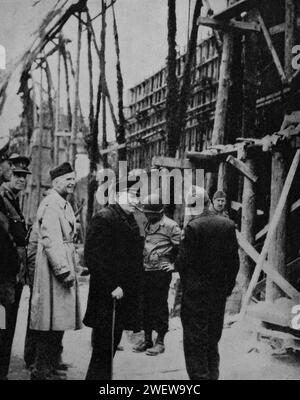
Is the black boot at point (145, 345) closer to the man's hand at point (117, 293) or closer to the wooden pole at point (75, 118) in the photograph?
the man's hand at point (117, 293)

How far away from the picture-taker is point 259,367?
344cm

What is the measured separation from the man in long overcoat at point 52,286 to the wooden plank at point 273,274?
5.37ft

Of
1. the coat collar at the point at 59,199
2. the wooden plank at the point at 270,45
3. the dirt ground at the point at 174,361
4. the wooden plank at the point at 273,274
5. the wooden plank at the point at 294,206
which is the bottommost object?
→ the dirt ground at the point at 174,361

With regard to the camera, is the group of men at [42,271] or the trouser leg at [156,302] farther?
the trouser leg at [156,302]

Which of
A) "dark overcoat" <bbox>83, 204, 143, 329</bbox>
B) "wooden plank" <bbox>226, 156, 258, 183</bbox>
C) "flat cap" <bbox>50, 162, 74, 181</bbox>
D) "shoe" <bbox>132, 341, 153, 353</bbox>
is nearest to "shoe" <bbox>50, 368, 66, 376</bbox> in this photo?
"dark overcoat" <bbox>83, 204, 143, 329</bbox>

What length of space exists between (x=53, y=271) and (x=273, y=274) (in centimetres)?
188

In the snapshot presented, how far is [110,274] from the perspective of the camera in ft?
9.14

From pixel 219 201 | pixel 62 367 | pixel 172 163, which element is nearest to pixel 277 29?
pixel 172 163

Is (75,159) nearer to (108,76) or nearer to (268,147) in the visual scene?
(108,76)

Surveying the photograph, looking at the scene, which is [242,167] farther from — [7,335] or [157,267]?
[7,335]

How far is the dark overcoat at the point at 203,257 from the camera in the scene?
297cm

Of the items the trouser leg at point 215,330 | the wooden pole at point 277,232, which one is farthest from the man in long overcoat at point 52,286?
the wooden pole at point 277,232

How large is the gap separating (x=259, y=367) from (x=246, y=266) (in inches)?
39.6
